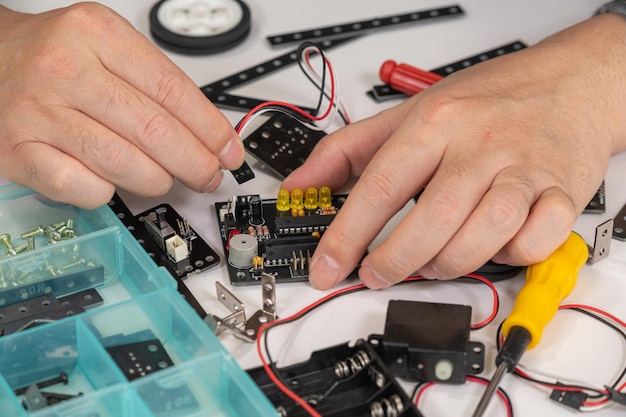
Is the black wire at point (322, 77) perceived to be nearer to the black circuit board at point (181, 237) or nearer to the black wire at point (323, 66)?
the black wire at point (323, 66)

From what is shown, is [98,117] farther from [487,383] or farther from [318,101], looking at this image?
[487,383]

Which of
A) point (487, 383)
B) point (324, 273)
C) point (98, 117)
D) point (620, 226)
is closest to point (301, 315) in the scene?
point (324, 273)

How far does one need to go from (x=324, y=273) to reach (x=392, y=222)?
0.20 m

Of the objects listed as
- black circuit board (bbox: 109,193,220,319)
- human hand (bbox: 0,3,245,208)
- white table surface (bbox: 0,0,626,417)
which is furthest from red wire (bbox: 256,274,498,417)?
human hand (bbox: 0,3,245,208)

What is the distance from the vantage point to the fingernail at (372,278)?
1294mm

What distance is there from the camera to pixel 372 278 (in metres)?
1.30

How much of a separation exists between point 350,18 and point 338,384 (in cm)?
118

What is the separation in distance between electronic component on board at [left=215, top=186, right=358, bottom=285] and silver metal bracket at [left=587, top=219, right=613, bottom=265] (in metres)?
0.44

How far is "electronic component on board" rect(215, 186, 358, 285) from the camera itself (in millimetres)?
1352

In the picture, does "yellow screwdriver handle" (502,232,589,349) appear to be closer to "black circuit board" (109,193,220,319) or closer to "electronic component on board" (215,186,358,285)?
"electronic component on board" (215,186,358,285)

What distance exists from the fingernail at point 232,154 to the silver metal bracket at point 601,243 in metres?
0.61

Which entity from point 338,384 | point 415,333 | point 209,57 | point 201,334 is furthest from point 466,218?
point 209,57

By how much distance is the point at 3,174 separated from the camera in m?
1.38

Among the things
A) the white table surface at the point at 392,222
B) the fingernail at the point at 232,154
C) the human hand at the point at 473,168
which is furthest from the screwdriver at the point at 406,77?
the fingernail at the point at 232,154
